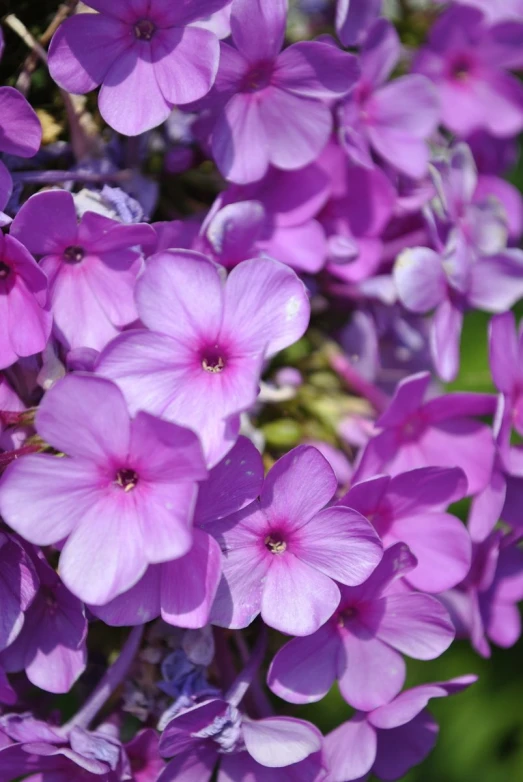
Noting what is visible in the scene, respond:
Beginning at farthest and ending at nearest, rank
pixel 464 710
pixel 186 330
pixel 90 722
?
pixel 464 710 < pixel 90 722 < pixel 186 330

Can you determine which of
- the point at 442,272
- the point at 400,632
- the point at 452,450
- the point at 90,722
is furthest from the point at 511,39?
the point at 90,722

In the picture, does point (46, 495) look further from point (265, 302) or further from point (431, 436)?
point (431, 436)

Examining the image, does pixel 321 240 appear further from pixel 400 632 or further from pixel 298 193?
pixel 400 632

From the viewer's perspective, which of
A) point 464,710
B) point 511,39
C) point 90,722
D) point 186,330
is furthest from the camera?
point 464,710

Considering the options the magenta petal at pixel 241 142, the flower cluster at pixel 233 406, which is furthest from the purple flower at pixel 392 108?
the magenta petal at pixel 241 142

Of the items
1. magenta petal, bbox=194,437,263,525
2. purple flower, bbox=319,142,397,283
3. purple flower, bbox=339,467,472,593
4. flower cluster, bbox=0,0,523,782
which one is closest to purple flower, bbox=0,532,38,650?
flower cluster, bbox=0,0,523,782

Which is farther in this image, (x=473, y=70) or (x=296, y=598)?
(x=473, y=70)

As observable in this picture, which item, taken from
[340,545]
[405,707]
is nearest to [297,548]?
[340,545]
